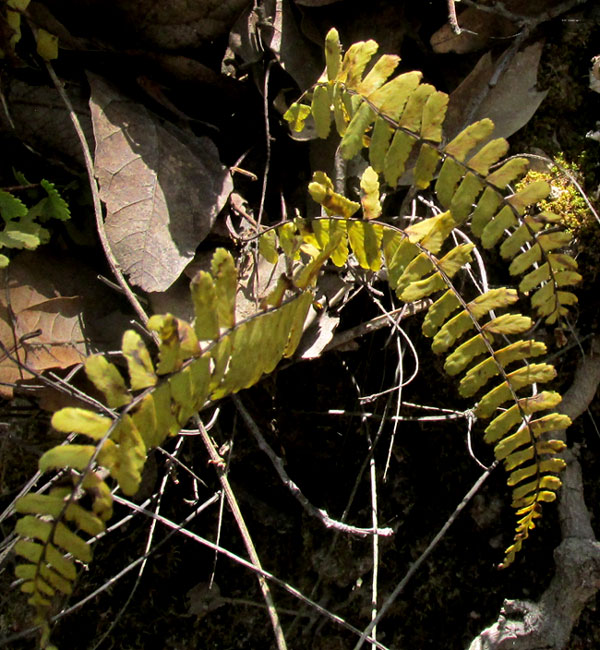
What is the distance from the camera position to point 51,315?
1923 millimetres

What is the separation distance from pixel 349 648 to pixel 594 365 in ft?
4.17

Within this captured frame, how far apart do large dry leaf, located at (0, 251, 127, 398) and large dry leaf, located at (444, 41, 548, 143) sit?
1.31 meters

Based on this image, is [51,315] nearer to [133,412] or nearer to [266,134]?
[133,412]

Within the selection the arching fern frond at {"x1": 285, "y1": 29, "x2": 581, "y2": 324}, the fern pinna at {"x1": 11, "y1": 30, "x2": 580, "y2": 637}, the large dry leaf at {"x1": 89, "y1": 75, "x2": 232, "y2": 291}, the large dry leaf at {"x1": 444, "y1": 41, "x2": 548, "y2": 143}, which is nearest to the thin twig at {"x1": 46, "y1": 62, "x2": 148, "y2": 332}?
the large dry leaf at {"x1": 89, "y1": 75, "x2": 232, "y2": 291}

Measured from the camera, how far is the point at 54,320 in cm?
192

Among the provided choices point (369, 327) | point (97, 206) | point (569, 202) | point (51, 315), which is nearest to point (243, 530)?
point (369, 327)

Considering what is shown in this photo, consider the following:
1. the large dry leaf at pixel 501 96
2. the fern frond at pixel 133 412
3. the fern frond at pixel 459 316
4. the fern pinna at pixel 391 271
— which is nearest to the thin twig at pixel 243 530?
the fern pinna at pixel 391 271

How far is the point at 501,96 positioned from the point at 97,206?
143cm

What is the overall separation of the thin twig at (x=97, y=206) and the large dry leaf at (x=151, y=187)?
0.02m

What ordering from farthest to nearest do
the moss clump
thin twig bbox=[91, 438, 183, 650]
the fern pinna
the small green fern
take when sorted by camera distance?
the moss clump → thin twig bbox=[91, 438, 183, 650] → the small green fern → the fern pinna

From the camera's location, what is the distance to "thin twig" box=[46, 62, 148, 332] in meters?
1.81

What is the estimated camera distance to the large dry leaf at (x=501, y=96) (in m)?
2.22

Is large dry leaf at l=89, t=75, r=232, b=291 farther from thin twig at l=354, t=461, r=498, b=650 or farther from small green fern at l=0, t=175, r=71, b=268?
thin twig at l=354, t=461, r=498, b=650

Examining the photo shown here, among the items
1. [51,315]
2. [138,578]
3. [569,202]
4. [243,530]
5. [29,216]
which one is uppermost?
[569,202]
